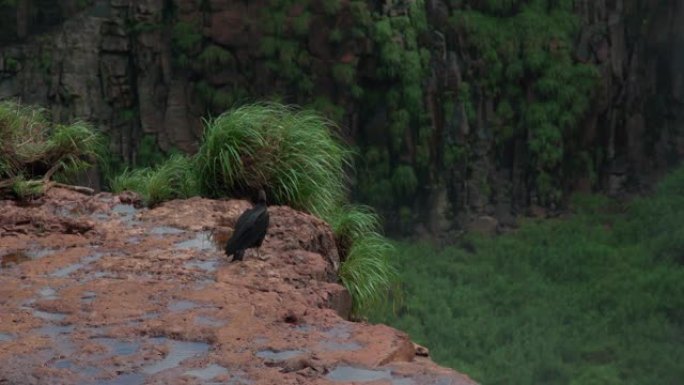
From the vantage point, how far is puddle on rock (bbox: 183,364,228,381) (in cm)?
440

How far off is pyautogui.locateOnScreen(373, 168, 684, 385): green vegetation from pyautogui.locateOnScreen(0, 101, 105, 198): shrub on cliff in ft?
29.6

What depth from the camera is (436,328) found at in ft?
57.1

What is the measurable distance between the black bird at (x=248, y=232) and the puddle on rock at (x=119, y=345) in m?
1.06

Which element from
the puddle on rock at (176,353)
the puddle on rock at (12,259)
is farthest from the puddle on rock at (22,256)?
the puddle on rock at (176,353)

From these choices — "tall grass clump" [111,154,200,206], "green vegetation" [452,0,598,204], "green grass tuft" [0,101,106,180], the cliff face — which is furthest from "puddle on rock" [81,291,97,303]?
"green vegetation" [452,0,598,204]

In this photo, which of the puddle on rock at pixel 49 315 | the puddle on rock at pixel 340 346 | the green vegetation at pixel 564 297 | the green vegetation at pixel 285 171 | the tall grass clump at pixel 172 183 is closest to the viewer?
the puddle on rock at pixel 340 346

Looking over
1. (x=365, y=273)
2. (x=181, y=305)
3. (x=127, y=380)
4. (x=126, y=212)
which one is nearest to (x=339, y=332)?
(x=181, y=305)

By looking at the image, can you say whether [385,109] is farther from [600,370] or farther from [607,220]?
[600,370]

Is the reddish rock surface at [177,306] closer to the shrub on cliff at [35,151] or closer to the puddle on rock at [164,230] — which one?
the puddle on rock at [164,230]

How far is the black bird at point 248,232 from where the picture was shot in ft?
18.8

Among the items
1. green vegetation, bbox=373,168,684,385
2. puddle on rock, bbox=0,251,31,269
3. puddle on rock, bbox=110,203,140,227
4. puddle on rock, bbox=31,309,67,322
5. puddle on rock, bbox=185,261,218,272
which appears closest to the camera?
puddle on rock, bbox=31,309,67,322

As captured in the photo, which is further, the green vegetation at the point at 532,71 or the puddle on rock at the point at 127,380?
the green vegetation at the point at 532,71

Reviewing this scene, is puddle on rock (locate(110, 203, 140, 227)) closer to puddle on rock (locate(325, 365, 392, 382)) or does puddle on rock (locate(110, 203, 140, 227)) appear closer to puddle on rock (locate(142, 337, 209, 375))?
puddle on rock (locate(142, 337, 209, 375))

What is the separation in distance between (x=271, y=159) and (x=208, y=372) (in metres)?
2.75
